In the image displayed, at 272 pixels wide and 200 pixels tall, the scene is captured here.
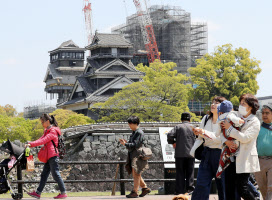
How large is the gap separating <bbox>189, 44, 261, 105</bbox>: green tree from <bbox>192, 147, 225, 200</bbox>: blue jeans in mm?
47779

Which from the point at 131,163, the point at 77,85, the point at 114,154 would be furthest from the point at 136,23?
the point at 131,163

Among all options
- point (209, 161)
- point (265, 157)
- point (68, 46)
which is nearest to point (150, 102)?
point (265, 157)

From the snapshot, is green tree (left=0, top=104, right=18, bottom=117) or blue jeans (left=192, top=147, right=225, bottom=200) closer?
blue jeans (left=192, top=147, right=225, bottom=200)

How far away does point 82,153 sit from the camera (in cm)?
3038

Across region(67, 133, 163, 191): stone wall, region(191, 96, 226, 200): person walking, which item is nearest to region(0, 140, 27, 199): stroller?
Result: region(191, 96, 226, 200): person walking

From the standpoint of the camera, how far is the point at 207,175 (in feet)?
26.8

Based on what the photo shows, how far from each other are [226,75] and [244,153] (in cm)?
5003

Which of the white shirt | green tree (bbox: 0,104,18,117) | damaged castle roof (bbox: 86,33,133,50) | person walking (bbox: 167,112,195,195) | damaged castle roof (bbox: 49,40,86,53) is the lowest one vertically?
green tree (bbox: 0,104,18,117)

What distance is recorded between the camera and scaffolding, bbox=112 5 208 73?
93938 mm

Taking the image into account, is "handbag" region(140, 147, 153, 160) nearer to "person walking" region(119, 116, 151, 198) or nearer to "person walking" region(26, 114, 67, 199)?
"person walking" region(119, 116, 151, 198)

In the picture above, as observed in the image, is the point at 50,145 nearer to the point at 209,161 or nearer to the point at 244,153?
the point at 209,161

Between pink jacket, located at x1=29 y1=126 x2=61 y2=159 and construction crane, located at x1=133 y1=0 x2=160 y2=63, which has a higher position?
construction crane, located at x1=133 y1=0 x2=160 y2=63

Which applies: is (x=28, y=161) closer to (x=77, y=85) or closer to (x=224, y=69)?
(x=224, y=69)

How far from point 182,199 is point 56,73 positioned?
85.8 meters
